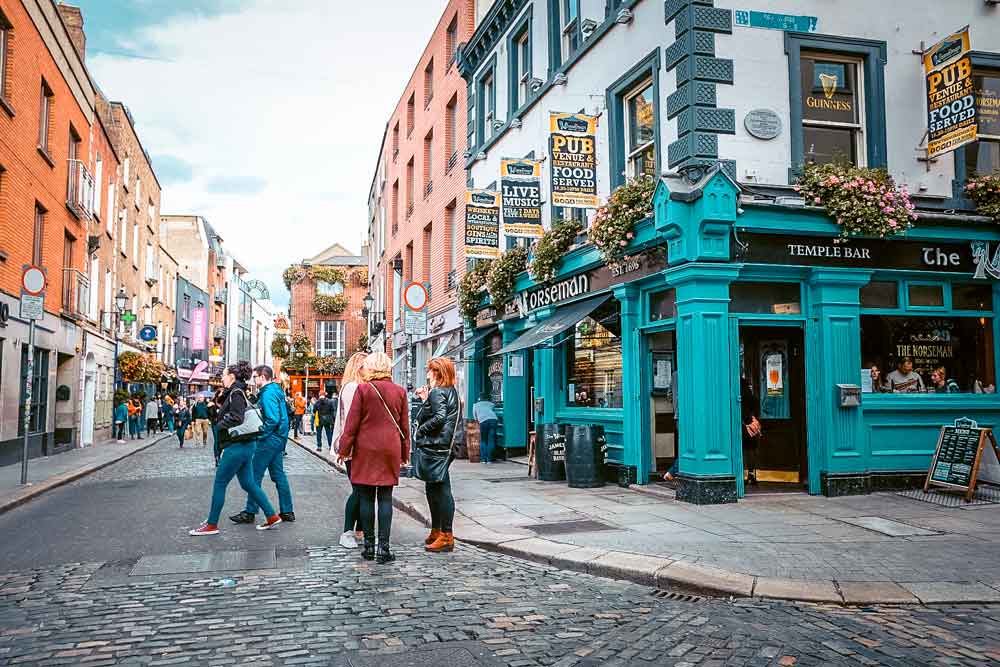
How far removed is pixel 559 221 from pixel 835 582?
890 cm

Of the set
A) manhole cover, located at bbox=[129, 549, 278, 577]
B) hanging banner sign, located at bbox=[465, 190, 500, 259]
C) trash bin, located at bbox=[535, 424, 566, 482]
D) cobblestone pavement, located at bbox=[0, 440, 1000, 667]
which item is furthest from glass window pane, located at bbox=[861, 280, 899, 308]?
manhole cover, located at bbox=[129, 549, 278, 577]

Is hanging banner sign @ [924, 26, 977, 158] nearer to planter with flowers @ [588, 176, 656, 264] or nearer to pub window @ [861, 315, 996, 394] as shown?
pub window @ [861, 315, 996, 394]

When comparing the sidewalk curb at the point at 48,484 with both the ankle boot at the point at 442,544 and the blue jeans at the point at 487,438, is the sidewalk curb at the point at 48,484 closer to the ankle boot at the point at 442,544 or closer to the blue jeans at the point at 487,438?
the ankle boot at the point at 442,544

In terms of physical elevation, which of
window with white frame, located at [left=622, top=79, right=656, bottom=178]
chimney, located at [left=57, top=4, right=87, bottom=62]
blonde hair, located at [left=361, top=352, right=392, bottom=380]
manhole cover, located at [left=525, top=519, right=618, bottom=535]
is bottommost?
manhole cover, located at [left=525, top=519, right=618, bottom=535]

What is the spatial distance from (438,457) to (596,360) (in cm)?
632

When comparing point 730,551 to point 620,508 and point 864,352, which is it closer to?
point 620,508

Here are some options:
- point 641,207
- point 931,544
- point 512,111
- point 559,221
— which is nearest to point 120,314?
point 512,111

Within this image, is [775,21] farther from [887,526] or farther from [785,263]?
[887,526]

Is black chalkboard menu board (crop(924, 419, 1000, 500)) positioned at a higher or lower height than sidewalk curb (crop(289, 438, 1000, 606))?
higher

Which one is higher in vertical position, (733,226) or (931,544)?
(733,226)

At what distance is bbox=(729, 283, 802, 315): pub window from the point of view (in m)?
10.6

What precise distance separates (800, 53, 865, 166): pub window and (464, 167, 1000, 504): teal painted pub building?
3.69 ft

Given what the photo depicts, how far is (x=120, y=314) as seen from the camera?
94.8 feet

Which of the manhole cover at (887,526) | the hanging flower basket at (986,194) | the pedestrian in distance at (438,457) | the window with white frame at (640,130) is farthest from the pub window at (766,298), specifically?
the pedestrian in distance at (438,457)
